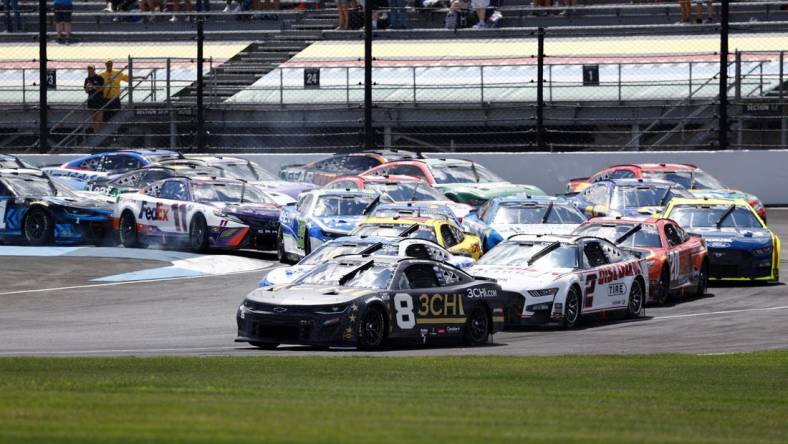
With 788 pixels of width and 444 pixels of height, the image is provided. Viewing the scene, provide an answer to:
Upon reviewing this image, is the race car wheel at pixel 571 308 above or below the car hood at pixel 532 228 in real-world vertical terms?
below

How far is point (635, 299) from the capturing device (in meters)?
20.5

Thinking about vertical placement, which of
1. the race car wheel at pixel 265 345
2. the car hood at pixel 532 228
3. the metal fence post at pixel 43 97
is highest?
the metal fence post at pixel 43 97

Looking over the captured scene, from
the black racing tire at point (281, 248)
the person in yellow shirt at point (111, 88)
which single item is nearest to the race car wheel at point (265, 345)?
the black racing tire at point (281, 248)

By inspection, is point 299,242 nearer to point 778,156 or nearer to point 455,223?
point 455,223

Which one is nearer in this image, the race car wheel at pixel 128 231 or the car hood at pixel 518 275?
the car hood at pixel 518 275

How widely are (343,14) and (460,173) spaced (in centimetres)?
1356

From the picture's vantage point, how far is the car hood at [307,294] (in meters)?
16.2

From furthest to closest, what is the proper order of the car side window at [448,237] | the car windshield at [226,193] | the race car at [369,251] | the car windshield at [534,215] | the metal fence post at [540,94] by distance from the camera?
the metal fence post at [540,94], the car windshield at [226,193], the car windshield at [534,215], the car side window at [448,237], the race car at [369,251]

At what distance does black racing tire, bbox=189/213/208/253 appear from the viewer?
2664 cm

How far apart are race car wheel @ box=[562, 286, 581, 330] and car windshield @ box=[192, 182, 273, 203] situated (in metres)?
9.50

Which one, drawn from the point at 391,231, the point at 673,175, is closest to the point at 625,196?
the point at 673,175

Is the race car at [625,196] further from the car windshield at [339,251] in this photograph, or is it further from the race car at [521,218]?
the car windshield at [339,251]

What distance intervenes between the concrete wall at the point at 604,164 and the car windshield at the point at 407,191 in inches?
247

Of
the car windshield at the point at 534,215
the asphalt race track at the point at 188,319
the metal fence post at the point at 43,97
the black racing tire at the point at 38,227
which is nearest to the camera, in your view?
the asphalt race track at the point at 188,319
